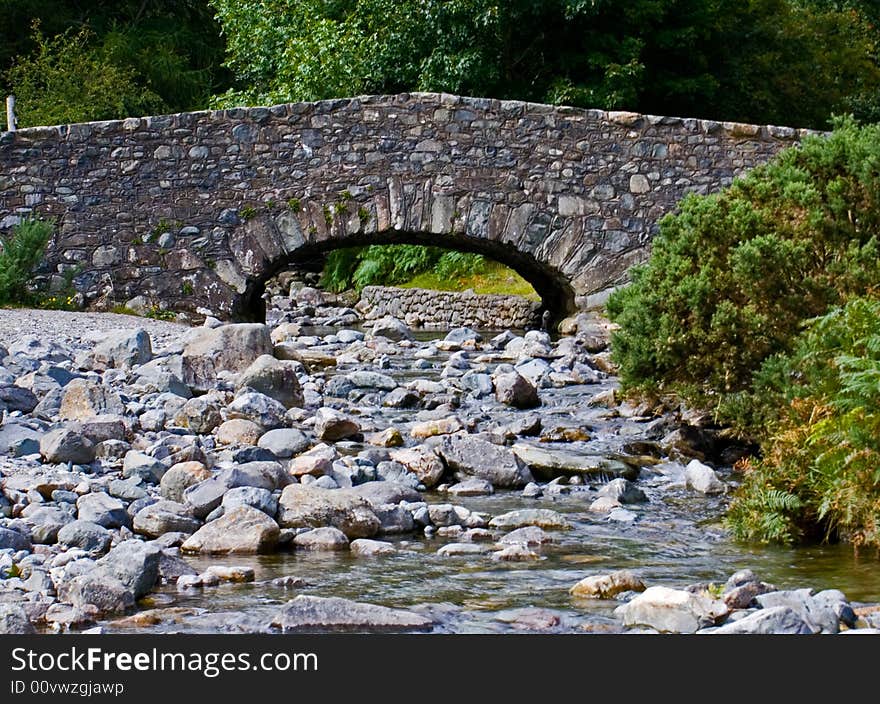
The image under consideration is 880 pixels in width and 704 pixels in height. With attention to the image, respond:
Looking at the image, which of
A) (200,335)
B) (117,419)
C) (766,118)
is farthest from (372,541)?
(766,118)

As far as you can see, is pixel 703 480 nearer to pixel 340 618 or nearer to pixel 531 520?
pixel 531 520

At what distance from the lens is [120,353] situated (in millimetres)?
11031

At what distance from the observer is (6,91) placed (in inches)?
1049

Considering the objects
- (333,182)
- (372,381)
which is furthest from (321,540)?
(333,182)

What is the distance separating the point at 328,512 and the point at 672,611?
228 centimetres

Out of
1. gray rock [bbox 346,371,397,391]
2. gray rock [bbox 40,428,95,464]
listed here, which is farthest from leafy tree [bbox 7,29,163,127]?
gray rock [bbox 40,428,95,464]

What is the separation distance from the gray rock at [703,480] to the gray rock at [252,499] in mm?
2765

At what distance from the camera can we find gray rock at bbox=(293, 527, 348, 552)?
6082 mm

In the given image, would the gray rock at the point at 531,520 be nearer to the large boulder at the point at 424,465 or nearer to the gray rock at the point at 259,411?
the large boulder at the point at 424,465

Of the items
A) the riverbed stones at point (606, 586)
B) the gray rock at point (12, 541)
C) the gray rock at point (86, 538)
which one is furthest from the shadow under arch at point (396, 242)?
the riverbed stones at point (606, 586)

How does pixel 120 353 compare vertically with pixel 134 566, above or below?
above

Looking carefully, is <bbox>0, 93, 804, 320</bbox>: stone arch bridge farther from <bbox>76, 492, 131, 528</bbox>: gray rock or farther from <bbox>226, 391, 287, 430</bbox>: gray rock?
<bbox>76, 492, 131, 528</bbox>: gray rock

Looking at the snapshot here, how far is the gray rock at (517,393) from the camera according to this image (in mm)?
10790

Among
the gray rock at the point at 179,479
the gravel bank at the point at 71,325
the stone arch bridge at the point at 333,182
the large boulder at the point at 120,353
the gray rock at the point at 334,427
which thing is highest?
the stone arch bridge at the point at 333,182
